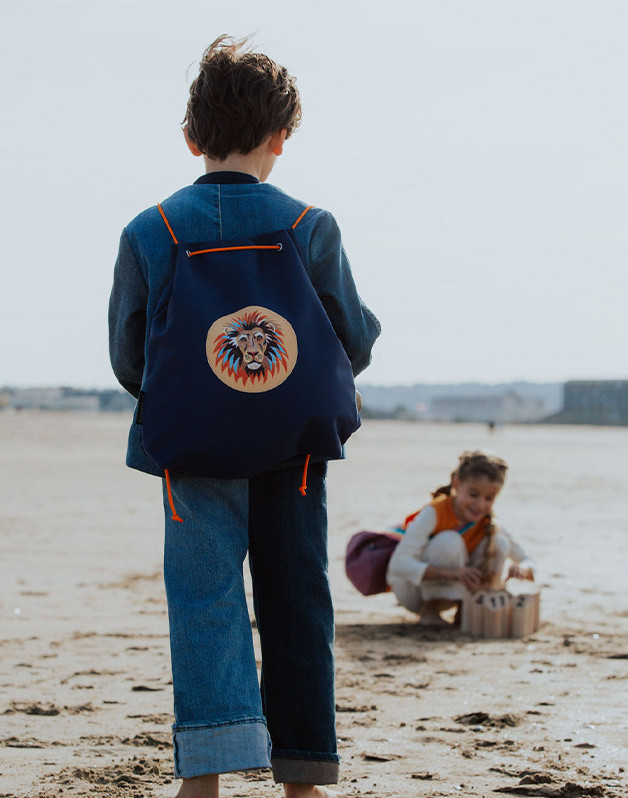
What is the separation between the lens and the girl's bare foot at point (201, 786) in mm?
2059

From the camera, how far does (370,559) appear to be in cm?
498

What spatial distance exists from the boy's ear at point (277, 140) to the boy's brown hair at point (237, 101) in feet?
0.06

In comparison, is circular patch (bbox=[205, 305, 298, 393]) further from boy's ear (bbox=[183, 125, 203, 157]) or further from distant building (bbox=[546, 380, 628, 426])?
distant building (bbox=[546, 380, 628, 426])

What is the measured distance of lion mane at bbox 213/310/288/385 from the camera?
203 cm

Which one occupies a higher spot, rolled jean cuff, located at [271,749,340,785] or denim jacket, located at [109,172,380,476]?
denim jacket, located at [109,172,380,476]

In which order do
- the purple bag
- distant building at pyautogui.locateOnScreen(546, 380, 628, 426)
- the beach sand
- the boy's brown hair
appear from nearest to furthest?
the boy's brown hair, the beach sand, the purple bag, distant building at pyautogui.locateOnScreen(546, 380, 628, 426)

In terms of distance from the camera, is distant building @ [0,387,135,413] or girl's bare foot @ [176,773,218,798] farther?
distant building @ [0,387,135,413]

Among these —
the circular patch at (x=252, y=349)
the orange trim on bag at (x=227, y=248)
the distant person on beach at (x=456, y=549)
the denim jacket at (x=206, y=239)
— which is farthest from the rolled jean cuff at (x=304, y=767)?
the distant person on beach at (x=456, y=549)

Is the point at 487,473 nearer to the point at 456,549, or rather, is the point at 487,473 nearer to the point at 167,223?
the point at 456,549

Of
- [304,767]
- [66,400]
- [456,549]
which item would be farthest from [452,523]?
[66,400]

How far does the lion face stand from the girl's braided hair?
2.86 meters

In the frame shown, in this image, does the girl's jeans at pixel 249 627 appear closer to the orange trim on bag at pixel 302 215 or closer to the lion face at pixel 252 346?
the lion face at pixel 252 346

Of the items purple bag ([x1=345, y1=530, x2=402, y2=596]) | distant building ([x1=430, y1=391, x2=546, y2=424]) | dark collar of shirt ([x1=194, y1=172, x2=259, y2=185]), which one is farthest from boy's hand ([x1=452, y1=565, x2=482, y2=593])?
distant building ([x1=430, y1=391, x2=546, y2=424])

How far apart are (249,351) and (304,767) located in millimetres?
965
